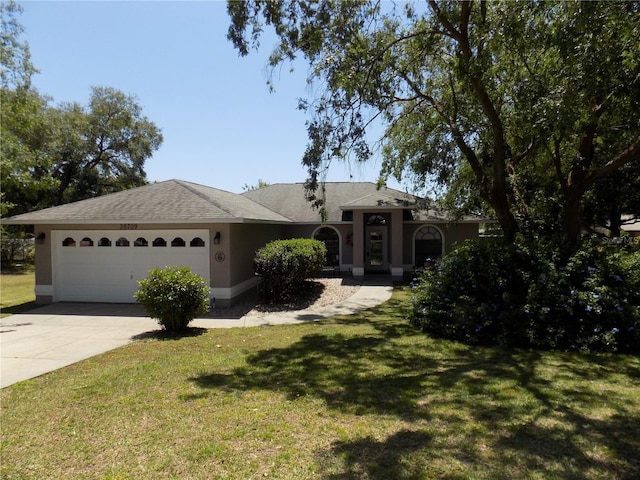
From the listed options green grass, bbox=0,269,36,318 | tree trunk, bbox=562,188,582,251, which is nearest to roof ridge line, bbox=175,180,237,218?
green grass, bbox=0,269,36,318

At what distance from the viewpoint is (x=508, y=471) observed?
Answer: 345 cm

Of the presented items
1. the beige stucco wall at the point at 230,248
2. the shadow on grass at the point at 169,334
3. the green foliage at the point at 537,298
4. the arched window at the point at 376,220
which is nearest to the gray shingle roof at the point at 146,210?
the beige stucco wall at the point at 230,248

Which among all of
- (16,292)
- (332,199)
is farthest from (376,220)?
(16,292)

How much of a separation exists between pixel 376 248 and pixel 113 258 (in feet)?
41.1

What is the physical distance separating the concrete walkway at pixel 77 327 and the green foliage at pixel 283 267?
4.16ft

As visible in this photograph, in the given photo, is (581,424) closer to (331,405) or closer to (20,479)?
(331,405)

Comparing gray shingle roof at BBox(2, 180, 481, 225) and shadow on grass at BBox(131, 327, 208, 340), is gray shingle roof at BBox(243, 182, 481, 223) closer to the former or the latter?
gray shingle roof at BBox(2, 180, 481, 225)

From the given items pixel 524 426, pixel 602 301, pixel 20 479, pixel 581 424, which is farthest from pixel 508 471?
pixel 602 301

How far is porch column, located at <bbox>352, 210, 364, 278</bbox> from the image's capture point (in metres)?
17.8

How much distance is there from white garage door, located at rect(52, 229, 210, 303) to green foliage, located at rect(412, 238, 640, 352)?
24.7ft

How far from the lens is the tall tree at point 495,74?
6590mm

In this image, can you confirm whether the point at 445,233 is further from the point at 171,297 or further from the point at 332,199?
the point at 171,297

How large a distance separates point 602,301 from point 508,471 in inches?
225

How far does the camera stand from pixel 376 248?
69.5 feet
